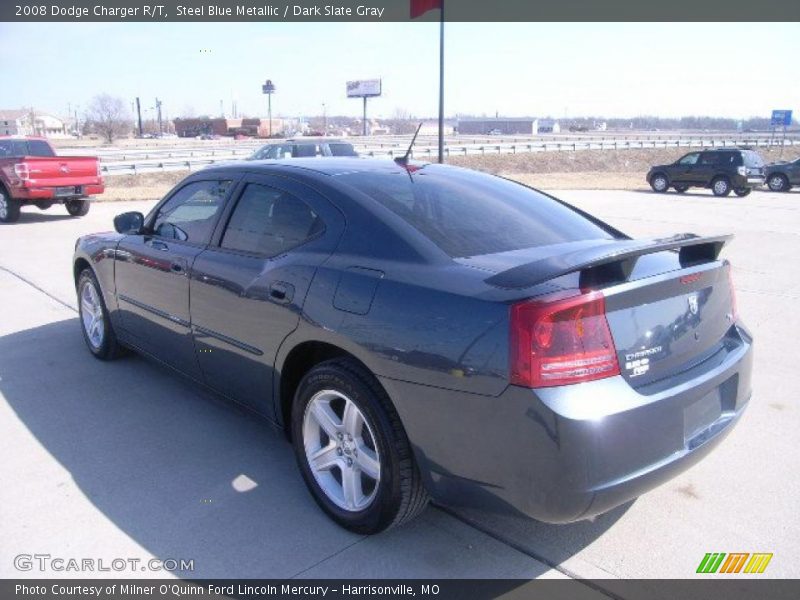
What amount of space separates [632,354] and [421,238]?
3.23 ft

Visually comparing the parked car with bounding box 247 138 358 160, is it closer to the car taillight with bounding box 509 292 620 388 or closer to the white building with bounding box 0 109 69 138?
the car taillight with bounding box 509 292 620 388

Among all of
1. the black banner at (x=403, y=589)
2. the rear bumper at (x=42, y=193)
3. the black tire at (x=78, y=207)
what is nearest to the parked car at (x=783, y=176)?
the black tire at (x=78, y=207)

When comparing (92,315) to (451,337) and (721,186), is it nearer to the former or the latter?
(451,337)

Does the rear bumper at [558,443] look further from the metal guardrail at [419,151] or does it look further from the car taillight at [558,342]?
the metal guardrail at [419,151]

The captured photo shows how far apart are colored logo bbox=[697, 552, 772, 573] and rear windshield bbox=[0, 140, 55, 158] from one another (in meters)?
14.6

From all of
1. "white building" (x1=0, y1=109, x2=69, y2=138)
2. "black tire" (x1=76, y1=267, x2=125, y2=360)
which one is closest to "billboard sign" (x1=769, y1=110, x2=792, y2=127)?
"black tire" (x1=76, y1=267, x2=125, y2=360)

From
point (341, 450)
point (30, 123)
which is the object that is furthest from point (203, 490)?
point (30, 123)

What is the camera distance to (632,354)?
2400 mm

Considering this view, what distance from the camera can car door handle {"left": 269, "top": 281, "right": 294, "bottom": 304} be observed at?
308 centimetres

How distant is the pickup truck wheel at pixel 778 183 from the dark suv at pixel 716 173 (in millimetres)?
2042

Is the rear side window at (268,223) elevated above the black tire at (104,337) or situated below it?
above

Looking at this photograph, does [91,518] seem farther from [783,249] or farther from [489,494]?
[783,249]
